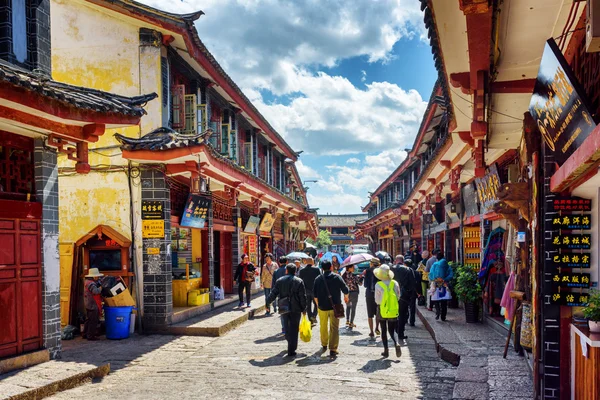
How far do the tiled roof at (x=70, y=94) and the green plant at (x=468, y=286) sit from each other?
7.28 metres

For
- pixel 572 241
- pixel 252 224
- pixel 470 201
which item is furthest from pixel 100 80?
pixel 572 241

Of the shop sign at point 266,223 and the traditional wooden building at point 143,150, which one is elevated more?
the traditional wooden building at point 143,150

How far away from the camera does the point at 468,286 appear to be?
11.2m

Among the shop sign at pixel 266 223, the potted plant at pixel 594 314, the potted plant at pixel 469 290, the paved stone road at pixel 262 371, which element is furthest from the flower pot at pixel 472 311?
the shop sign at pixel 266 223

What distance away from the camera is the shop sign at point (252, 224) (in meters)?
18.2

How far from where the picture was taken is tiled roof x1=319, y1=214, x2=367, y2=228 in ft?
251

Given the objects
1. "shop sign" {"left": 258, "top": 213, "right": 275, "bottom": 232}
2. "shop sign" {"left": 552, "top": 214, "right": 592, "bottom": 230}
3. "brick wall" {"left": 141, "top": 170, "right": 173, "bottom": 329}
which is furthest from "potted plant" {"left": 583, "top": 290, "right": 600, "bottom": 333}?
"shop sign" {"left": 258, "top": 213, "right": 275, "bottom": 232}

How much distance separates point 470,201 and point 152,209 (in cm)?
771

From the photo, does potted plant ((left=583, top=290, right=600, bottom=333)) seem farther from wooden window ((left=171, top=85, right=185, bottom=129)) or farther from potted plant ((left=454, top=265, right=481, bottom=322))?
wooden window ((left=171, top=85, right=185, bottom=129))

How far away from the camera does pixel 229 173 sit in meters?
12.6

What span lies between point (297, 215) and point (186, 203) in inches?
661

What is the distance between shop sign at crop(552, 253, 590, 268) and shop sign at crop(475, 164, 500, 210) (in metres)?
4.78

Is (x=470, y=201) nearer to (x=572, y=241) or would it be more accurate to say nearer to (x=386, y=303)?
(x=386, y=303)

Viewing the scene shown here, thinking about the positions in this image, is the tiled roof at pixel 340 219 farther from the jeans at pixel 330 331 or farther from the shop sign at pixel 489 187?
the jeans at pixel 330 331
